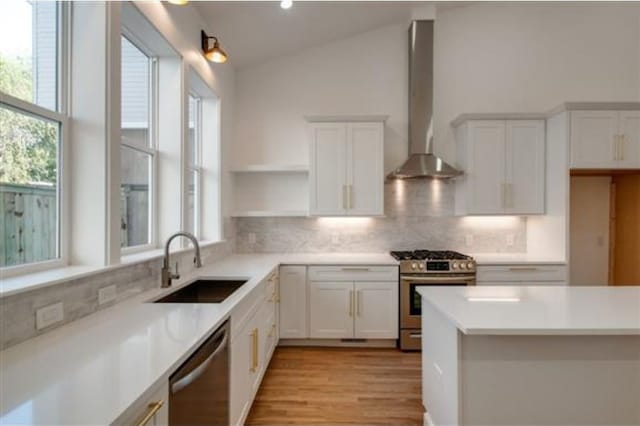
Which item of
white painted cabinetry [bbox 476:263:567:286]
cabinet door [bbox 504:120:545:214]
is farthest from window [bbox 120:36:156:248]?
cabinet door [bbox 504:120:545:214]

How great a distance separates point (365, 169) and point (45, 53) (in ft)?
9.05

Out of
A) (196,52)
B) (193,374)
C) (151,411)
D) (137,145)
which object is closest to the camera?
(151,411)

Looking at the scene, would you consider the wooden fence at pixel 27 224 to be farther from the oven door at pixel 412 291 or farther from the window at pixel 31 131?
the oven door at pixel 412 291

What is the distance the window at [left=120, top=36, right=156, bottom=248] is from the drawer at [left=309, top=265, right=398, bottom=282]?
1.61m

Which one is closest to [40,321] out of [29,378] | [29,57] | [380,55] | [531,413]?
[29,378]

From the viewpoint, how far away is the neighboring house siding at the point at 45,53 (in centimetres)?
161

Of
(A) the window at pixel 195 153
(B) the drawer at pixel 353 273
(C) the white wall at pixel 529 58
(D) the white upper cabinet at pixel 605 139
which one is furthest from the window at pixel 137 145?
(D) the white upper cabinet at pixel 605 139

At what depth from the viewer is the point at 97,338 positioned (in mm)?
1277

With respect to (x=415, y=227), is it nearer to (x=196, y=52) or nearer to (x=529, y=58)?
(x=529, y=58)

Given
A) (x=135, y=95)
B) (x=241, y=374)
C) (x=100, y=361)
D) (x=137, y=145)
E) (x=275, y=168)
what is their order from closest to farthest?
(x=100, y=361)
(x=241, y=374)
(x=137, y=145)
(x=135, y=95)
(x=275, y=168)

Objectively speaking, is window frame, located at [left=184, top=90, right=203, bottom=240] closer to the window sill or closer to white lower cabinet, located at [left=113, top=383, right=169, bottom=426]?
the window sill

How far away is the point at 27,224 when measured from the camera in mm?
1498

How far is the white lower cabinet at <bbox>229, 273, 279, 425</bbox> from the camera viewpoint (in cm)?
184

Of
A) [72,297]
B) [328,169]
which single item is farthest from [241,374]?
[328,169]
